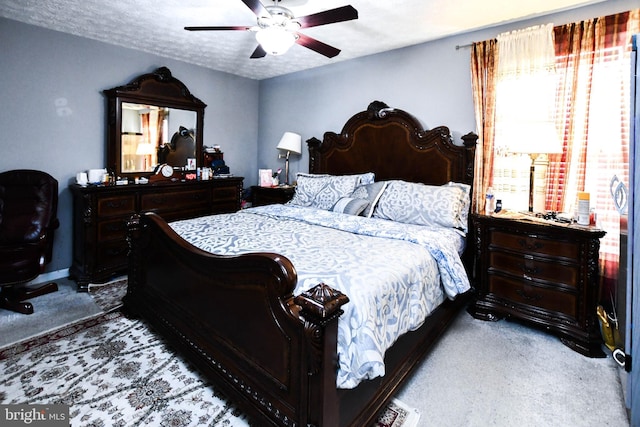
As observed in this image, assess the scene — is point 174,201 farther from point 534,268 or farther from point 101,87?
point 534,268

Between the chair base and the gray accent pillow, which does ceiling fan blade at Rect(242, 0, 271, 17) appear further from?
the chair base

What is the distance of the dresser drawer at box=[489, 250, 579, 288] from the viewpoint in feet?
7.70

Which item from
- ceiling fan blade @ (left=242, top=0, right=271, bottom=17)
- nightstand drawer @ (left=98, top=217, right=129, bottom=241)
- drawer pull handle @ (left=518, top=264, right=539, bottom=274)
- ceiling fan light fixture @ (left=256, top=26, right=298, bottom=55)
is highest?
ceiling fan blade @ (left=242, top=0, right=271, bottom=17)

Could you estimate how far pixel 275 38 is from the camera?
227cm

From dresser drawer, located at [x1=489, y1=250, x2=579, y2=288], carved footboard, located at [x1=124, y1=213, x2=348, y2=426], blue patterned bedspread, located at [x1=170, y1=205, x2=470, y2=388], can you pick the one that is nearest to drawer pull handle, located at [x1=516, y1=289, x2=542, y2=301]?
dresser drawer, located at [x1=489, y1=250, x2=579, y2=288]

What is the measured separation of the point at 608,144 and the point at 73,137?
4.71 metres

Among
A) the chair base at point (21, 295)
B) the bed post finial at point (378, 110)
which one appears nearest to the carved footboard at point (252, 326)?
the chair base at point (21, 295)

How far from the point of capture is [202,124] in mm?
4383

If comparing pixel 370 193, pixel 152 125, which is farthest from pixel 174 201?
pixel 370 193

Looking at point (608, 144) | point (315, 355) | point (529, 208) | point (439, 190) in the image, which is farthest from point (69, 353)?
point (608, 144)

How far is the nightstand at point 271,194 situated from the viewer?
4184mm

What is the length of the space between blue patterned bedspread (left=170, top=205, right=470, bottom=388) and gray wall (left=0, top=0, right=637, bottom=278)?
1570 mm

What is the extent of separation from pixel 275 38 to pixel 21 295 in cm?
298

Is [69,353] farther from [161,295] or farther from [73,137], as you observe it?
[73,137]
